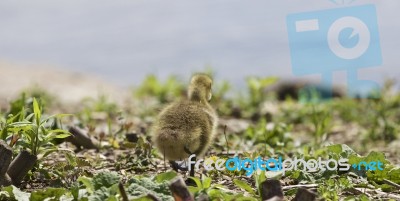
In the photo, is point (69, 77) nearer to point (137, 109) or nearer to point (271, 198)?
point (137, 109)

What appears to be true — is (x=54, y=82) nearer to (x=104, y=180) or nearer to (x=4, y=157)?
(x=4, y=157)

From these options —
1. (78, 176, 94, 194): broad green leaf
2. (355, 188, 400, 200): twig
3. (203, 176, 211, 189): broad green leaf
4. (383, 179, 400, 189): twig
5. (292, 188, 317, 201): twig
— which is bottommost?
(355, 188, 400, 200): twig

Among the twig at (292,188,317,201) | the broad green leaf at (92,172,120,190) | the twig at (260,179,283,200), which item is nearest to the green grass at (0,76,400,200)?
the broad green leaf at (92,172,120,190)

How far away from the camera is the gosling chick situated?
15.2 ft

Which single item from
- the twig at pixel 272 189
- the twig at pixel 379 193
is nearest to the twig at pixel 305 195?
the twig at pixel 272 189

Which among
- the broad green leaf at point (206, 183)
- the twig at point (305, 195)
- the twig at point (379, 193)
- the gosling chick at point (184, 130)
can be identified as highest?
the gosling chick at point (184, 130)

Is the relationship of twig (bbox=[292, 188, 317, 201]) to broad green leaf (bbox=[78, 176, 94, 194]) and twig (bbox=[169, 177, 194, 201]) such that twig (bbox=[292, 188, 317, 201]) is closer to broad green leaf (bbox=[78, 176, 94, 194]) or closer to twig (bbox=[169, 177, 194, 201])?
twig (bbox=[169, 177, 194, 201])

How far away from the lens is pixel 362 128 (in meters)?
8.81

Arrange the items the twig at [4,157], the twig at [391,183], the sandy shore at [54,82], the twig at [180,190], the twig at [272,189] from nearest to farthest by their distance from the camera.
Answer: the twig at [180,190]
the twig at [272,189]
the twig at [4,157]
the twig at [391,183]
the sandy shore at [54,82]

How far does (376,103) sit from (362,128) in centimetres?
36

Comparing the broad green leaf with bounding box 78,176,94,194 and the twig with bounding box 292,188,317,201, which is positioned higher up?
the broad green leaf with bounding box 78,176,94,194

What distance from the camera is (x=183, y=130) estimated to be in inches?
185

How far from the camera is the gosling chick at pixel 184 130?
4.64 meters

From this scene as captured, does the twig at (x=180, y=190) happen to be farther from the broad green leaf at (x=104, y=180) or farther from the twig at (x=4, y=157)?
the twig at (x=4, y=157)
